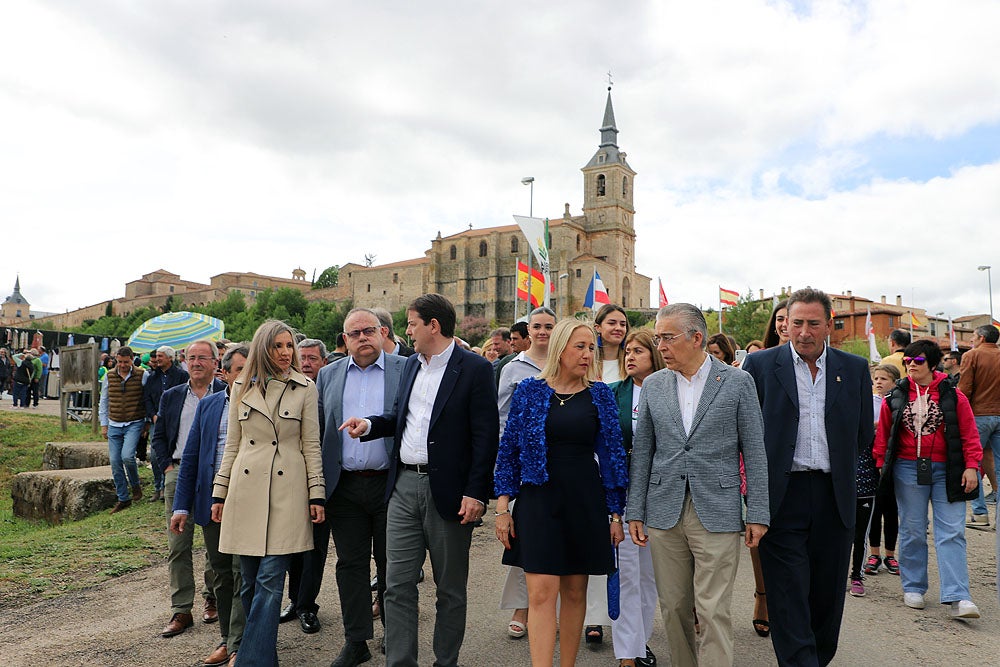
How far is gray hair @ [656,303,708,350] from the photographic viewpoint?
379cm

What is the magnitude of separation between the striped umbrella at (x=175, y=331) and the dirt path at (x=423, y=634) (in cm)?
804

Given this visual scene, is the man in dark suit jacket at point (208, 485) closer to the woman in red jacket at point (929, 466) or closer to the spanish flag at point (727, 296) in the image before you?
the woman in red jacket at point (929, 466)

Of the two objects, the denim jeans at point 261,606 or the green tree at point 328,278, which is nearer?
the denim jeans at point 261,606

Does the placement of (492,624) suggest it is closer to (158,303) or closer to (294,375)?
(294,375)

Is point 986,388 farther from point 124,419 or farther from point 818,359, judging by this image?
point 124,419

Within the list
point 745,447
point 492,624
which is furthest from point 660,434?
point 492,624

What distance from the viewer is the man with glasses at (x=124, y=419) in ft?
30.6

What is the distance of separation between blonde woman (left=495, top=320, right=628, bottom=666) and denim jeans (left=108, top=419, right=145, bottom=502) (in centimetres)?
758

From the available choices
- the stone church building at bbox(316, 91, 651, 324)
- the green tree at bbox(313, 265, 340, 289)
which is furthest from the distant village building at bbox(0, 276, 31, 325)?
the stone church building at bbox(316, 91, 651, 324)

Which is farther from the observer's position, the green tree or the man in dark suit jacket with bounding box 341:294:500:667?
the green tree

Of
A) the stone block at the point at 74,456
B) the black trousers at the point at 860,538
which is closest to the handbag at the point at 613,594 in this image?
the black trousers at the point at 860,538

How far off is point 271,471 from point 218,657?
130 cm

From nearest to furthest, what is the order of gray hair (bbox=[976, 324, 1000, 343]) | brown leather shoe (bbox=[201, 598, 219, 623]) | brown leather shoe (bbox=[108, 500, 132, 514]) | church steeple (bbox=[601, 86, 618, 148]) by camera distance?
brown leather shoe (bbox=[201, 598, 219, 623])
gray hair (bbox=[976, 324, 1000, 343])
brown leather shoe (bbox=[108, 500, 132, 514])
church steeple (bbox=[601, 86, 618, 148])

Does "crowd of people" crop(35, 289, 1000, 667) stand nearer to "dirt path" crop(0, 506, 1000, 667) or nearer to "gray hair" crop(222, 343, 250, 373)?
"gray hair" crop(222, 343, 250, 373)
